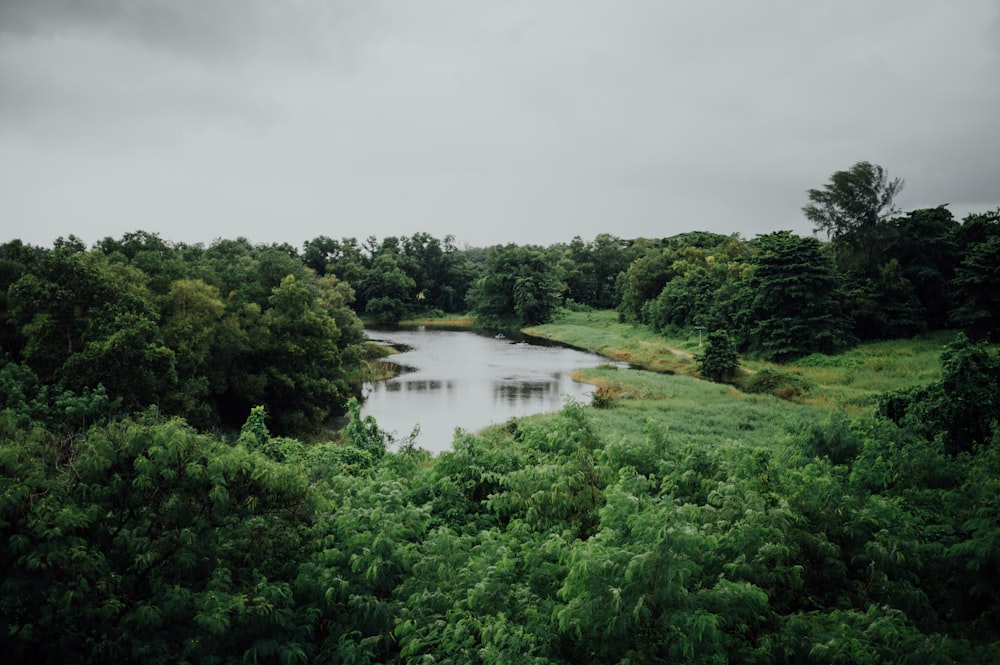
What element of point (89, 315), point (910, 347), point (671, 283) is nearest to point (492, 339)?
point (671, 283)

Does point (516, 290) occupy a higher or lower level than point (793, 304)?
higher

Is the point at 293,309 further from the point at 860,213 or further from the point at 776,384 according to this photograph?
the point at 860,213

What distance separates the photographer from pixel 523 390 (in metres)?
37.9

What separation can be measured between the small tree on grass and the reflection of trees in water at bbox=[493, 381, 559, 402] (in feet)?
34.3

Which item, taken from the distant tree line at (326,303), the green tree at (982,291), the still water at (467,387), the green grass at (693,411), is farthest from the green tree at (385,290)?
the green tree at (982,291)

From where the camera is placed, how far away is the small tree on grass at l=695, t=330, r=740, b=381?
39.5 m

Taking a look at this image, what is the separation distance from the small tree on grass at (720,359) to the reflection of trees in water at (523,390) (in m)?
10.5

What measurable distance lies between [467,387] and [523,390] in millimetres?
3733

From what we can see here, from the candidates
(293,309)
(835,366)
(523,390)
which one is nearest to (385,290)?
(523,390)

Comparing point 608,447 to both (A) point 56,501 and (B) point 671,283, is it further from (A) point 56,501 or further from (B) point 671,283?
(B) point 671,283

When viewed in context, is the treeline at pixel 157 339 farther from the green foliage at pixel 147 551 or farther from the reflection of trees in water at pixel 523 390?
the reflection of trees in water at pixel 523 390

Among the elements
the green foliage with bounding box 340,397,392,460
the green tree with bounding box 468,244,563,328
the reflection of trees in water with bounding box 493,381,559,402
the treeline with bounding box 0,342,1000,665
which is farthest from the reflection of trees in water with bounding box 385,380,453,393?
the green tree with bounding box 468,244,563,328

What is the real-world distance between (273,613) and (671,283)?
59007 mm

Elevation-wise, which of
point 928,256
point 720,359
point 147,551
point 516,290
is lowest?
point 720,359
